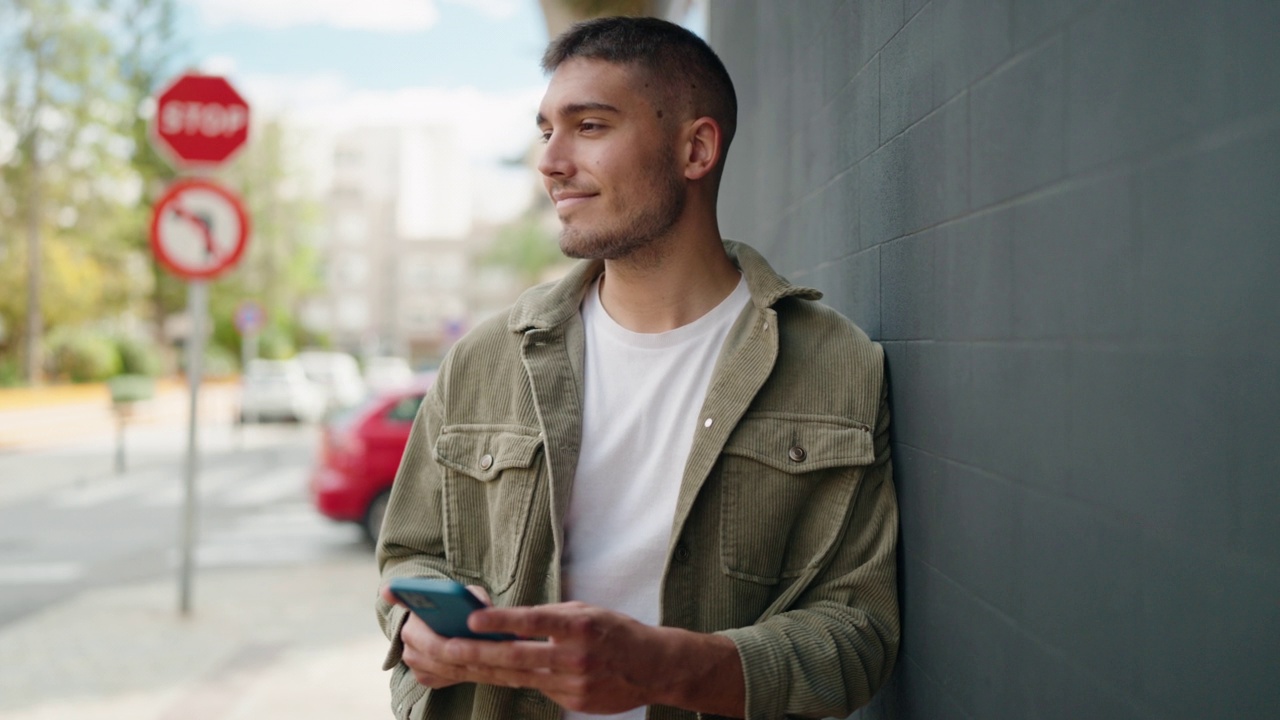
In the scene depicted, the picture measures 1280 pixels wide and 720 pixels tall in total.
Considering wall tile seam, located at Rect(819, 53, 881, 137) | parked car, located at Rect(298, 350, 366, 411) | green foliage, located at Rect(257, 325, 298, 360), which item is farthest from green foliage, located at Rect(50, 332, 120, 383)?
wall tile seam, located at Rect(819, 53, 881, 137)

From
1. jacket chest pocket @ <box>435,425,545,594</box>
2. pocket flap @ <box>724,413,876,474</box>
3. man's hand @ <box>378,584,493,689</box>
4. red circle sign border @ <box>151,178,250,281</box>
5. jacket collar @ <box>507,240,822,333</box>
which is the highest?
red circle sign border @ <box>151,178,250,281</box>

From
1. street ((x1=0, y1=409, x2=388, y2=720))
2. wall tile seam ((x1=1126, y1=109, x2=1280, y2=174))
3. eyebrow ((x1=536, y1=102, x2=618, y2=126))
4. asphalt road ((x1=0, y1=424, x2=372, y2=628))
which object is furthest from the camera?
asphalt road ((x1=0, y1=424, x2=372, y2=628))

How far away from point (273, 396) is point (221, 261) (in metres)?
19.9

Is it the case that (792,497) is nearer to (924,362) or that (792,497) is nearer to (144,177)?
(924,362)

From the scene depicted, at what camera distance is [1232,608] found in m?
1.08

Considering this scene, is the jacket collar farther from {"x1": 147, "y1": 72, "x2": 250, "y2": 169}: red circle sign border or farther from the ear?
{"x1": 147, "y1": 72, "x2": 250, "y2": 169}: red circle sign border

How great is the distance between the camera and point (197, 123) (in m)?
8.15

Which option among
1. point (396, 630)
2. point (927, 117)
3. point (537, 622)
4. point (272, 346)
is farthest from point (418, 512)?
point (272, 346)

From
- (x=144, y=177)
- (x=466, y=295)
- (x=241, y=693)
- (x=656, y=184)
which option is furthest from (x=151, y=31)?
(x=466, y=295)

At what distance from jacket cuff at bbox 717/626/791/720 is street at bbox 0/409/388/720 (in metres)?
4.14

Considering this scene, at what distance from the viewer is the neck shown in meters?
2.34

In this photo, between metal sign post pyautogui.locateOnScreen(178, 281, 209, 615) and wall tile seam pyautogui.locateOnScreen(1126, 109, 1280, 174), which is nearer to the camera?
wall tile seam pyautogui.locateOnScreen(1126, 109, 1280, 174)

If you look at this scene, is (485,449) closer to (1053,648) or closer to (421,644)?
(421,644)

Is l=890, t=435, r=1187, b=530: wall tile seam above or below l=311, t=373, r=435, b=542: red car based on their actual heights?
above
